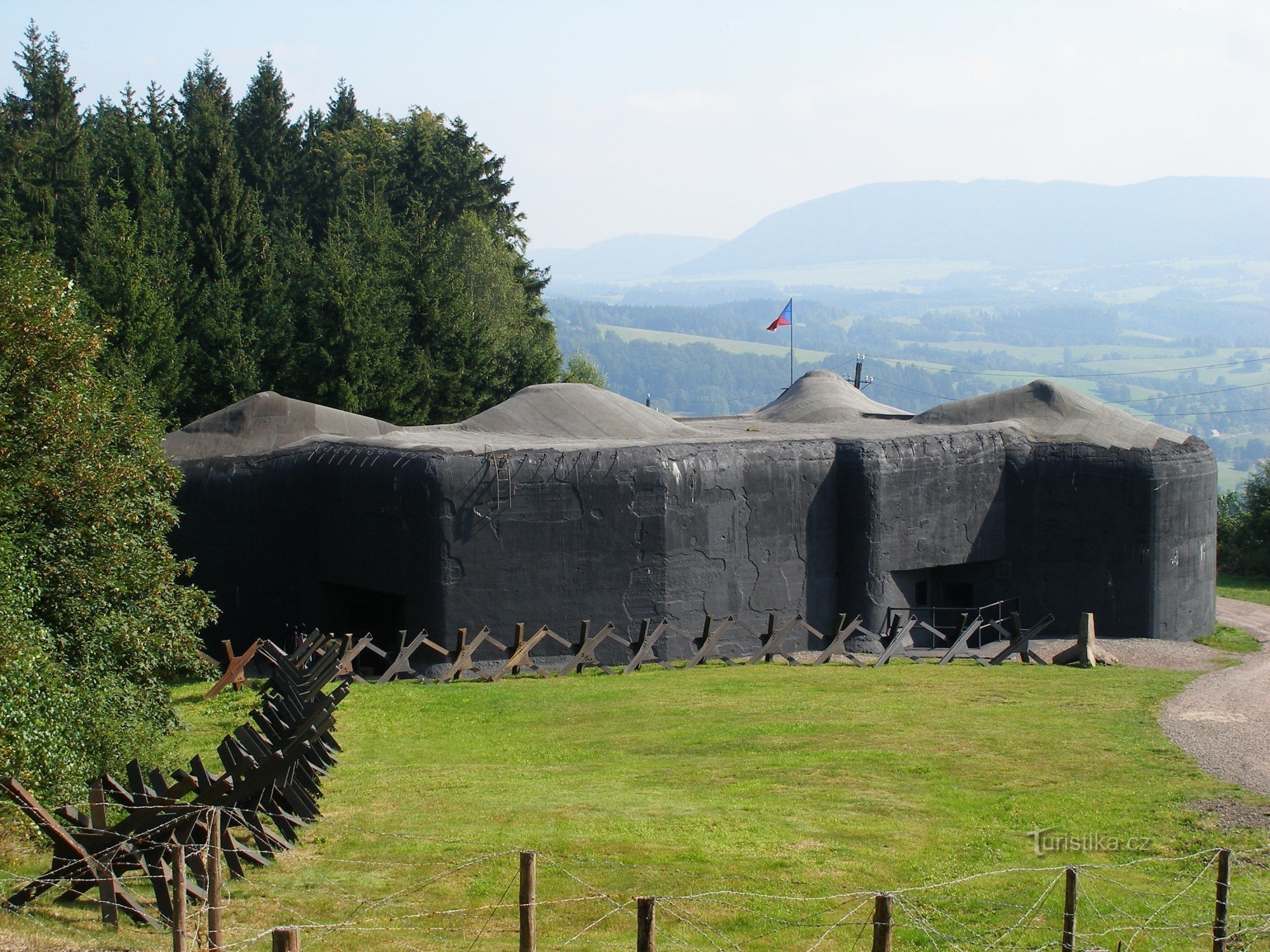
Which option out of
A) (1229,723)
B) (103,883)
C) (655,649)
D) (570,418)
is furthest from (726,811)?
(570,418)

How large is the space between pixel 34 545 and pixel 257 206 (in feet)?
103

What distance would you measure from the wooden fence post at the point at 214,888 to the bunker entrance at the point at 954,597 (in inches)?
717

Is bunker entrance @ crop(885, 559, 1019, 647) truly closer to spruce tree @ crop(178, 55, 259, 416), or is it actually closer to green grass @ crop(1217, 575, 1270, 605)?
green grass @ crop(1217, 575, 1270, 605)

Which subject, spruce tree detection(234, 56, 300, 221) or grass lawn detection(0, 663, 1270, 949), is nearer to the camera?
grass lawn detection(0, 663, 1270, 949)

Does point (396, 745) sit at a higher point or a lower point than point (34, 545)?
lower

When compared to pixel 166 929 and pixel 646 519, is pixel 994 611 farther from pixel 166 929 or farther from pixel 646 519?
pixel 166 929

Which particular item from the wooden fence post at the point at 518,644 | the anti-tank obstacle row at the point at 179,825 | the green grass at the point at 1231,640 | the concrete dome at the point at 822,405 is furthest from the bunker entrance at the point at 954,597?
the anti-tank obstacle row at the point at 179,825

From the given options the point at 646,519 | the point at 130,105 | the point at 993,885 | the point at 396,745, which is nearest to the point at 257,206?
the point at 130,105

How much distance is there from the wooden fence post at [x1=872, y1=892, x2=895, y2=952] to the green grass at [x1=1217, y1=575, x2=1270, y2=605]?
107ft

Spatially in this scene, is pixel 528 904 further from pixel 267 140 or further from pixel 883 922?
pixel 267 140

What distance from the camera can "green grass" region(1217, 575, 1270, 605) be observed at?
37500 millimetres

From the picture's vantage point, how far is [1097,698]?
18.6 meters

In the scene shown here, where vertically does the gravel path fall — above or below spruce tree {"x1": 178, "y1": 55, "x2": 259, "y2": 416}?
below

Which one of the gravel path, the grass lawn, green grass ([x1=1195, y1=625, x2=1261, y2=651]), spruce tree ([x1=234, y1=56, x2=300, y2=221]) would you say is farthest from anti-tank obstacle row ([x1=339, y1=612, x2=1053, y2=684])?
spruce tree ([x1=234, y1=56, x2=300, y2=221])
